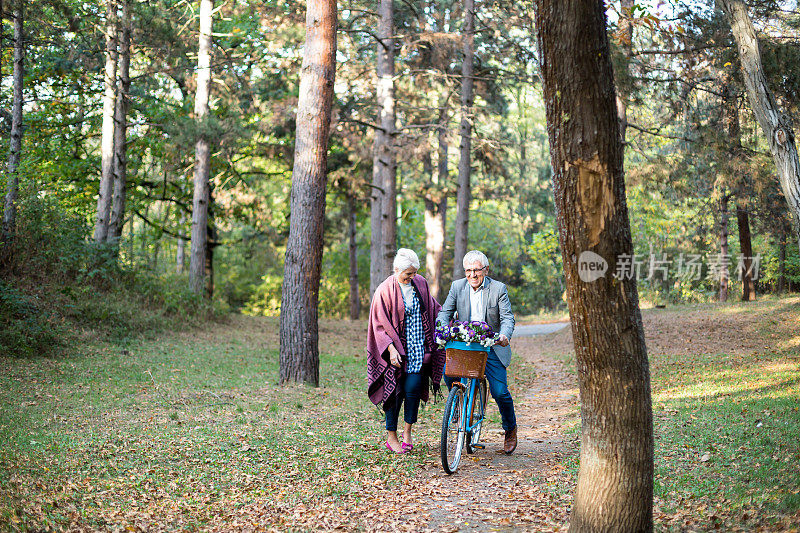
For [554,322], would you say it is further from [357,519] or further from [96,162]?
[357,519]

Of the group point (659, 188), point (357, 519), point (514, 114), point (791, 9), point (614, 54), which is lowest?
point (357, 519)

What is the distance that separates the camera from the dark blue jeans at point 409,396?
274 inches

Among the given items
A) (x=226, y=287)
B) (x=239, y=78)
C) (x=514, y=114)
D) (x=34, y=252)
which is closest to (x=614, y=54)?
(x=239, y=78)

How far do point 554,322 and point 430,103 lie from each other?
11196 millimetres

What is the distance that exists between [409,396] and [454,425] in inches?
23.0

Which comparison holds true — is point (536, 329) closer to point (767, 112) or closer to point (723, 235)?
point (723, 235)

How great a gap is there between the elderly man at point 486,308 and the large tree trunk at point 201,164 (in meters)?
14.2

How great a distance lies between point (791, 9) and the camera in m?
16.5

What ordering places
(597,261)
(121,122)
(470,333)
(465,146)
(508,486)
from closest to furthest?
(597,261) < (508,486) < (470,333) < (121,122) < (465,146)

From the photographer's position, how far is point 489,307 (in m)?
6.78

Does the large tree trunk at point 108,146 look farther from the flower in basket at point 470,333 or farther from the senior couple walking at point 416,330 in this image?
the flower in basket at point 470,333

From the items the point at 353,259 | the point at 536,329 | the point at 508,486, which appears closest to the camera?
the point at 508,486

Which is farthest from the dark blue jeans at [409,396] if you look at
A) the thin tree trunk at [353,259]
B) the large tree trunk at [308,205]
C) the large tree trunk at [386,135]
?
the thin tree trunk at [353,259]

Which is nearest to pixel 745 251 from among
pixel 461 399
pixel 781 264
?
pixel 781 264
